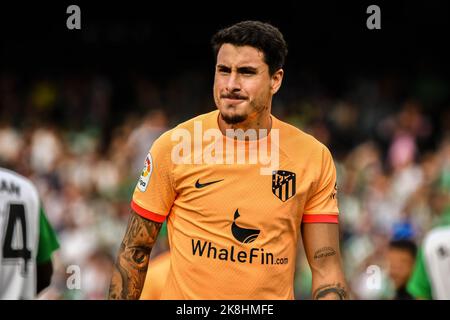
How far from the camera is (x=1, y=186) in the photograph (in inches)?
205

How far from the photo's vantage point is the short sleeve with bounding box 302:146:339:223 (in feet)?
15.7

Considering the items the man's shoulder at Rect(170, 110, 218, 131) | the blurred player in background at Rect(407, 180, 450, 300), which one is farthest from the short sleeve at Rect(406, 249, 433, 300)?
the man's shoulder at Rect(170, 110, 218, 131)

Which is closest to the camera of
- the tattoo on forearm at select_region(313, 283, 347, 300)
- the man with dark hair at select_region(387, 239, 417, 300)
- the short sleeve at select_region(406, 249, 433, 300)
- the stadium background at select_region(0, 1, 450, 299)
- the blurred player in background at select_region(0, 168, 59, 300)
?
the tattoo on forearm at select_region(313, 283, 347, 300)

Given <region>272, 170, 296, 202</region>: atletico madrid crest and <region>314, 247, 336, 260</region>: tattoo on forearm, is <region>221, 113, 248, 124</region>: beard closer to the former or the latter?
<region>272, 170, 296, 202</region>: atletico madrid crest

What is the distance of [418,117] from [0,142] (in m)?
→ 6.32

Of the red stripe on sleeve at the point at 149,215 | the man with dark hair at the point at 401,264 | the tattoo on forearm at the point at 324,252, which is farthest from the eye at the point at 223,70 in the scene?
the man with dark hair at the point at 401,264

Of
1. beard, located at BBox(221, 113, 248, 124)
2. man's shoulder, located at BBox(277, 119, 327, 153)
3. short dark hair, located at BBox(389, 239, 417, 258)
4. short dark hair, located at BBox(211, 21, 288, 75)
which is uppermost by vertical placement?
short dark hair, located at BBox(211, 21, 288, 75)

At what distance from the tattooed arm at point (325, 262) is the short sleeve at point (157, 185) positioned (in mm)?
724

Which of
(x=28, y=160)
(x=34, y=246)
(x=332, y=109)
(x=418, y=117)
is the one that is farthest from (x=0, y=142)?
(x=34, y=246)

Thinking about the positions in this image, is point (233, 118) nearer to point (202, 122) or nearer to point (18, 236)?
point (202, 122)

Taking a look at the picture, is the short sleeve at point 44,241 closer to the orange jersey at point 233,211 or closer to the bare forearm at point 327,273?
the orange jersey at point 233,211

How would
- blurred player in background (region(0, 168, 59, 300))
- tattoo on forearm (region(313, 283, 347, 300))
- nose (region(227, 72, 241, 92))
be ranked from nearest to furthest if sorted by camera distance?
nose (region(227, 72, 241, 92)) → tattoo on forearm (region(313, 283, 347, 300)) → blurred player in background (region(0, 168, 59, 300))

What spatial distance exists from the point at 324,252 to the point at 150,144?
9.17m

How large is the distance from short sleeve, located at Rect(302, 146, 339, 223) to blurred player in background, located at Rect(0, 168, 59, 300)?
1539 millimetres
